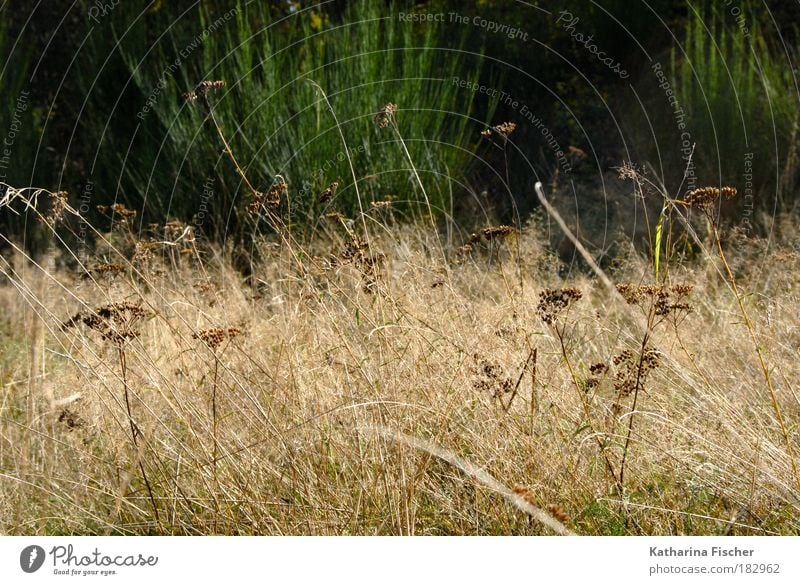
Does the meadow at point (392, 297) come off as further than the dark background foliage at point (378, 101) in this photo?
No

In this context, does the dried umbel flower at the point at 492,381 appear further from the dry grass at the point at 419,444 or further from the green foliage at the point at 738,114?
the green foliage at the point at 738,114

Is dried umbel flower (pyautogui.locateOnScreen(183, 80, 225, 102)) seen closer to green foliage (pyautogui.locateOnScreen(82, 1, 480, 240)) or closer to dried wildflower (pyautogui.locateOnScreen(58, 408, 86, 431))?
dried wildflower (pyautogui.locateOnScreen(58, 408, 86, 431))

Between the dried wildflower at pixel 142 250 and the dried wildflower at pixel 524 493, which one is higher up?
the dried wildflower at pixel 142 250

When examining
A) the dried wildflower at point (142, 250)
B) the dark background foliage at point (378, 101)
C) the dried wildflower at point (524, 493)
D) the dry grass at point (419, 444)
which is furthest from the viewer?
the dark background foliage at point (378, 101)

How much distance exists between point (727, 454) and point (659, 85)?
667cm

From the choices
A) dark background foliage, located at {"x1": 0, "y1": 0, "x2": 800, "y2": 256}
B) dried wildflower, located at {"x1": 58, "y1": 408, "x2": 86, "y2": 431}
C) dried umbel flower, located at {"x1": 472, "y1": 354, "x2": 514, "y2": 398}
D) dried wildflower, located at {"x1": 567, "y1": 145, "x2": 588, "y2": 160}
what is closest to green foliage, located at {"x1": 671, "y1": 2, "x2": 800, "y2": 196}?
dark background foliage, located at {"x1": 0, "y1": 0, "x2": 800, "y2": 256}

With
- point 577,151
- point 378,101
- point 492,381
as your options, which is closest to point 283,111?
point 378,101

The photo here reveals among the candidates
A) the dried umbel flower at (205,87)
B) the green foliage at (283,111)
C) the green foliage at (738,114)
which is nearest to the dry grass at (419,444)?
the dried umbel flower at (205,87)

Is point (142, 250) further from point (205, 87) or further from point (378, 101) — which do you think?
point (378, 101)

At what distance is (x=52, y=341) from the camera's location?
15.9 feet

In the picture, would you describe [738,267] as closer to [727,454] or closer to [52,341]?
[727,454]

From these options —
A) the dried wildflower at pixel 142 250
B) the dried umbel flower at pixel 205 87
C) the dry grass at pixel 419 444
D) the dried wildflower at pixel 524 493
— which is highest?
the dried umbel flower at pixel 205 87
